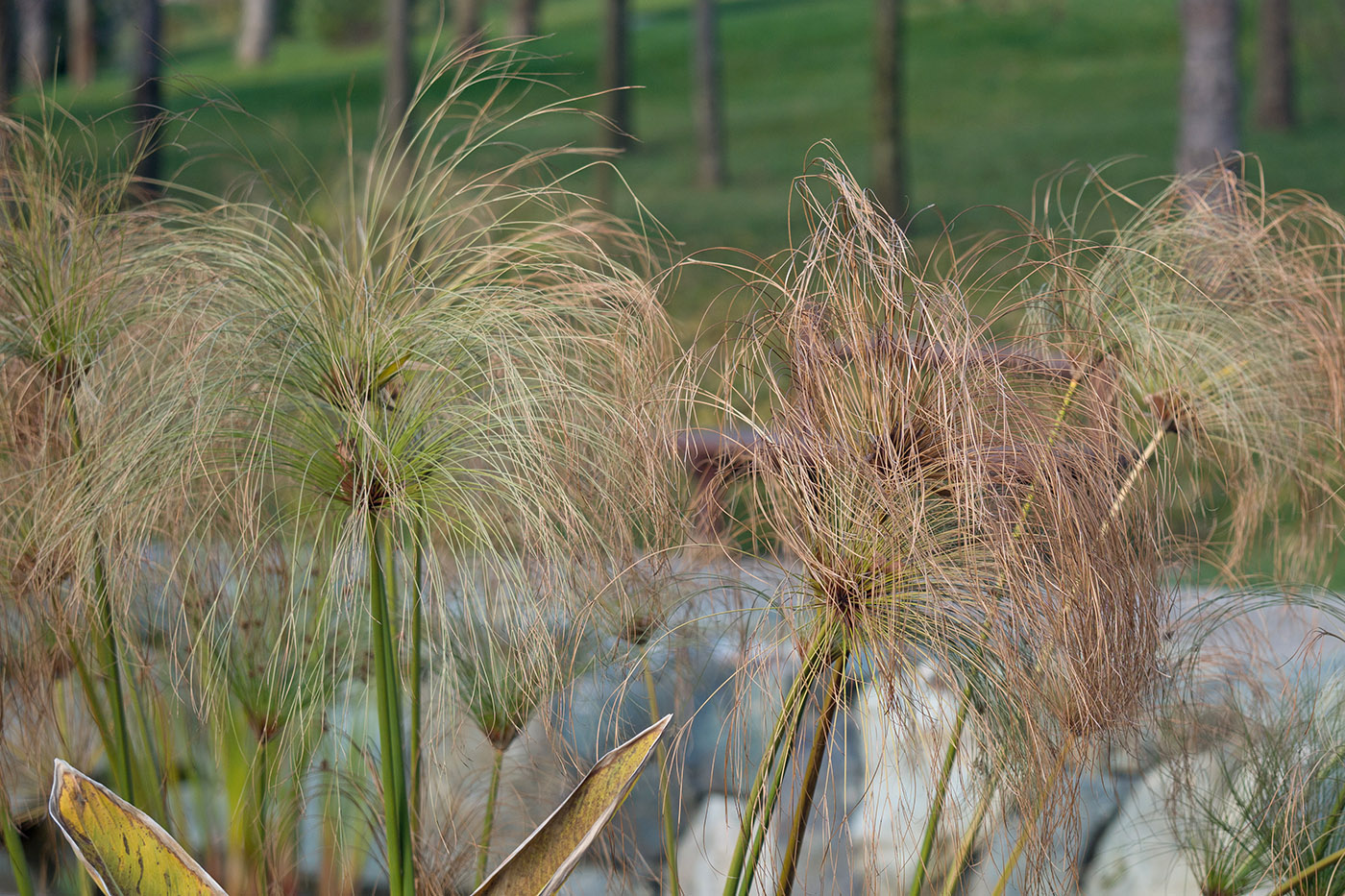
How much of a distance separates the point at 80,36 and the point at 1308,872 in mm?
12744

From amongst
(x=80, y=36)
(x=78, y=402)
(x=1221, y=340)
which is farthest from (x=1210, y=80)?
(x=80, y=36)

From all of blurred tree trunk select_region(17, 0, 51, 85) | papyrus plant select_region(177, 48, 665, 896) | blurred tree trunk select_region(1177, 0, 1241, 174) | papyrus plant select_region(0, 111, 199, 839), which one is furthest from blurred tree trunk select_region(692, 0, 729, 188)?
papyrus plant select_region(177, 48, 665, 896)

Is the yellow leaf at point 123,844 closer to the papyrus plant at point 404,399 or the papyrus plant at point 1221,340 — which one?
the papyrus plant at point 404,399

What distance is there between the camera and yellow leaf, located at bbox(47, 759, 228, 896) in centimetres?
101

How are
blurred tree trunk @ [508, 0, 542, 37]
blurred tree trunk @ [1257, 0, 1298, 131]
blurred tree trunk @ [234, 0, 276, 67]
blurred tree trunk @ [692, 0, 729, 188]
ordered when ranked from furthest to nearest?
blurred tree trunk @ [234, 0, 276, 67]
blurred tree trunk @ [508, 0, 542, 37]
blurred tree trunk @ [1257, 0, 1298, 131]
blurred tree trunk @ [692, 0, 729, 188]

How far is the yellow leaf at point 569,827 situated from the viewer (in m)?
1.04

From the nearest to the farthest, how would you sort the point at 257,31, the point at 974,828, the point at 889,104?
the point at 974,828
the point at 889,104
the point at 257,31

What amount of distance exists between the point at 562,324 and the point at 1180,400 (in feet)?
2.31

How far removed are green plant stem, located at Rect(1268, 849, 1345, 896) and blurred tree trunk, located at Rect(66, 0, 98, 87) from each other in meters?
12.0

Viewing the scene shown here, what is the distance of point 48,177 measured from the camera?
1405 millimetres

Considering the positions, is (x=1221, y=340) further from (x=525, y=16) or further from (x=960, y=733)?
(x=525, y=16)

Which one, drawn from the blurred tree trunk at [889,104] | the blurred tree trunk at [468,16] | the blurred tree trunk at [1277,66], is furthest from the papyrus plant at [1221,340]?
the blurred tree trunk at [468,16]

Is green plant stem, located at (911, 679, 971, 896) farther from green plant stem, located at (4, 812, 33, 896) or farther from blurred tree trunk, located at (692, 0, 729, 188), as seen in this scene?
blurred tree trunk, located at (692, 0, 729, 188)

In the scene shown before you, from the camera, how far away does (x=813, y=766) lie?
3.55 ft
